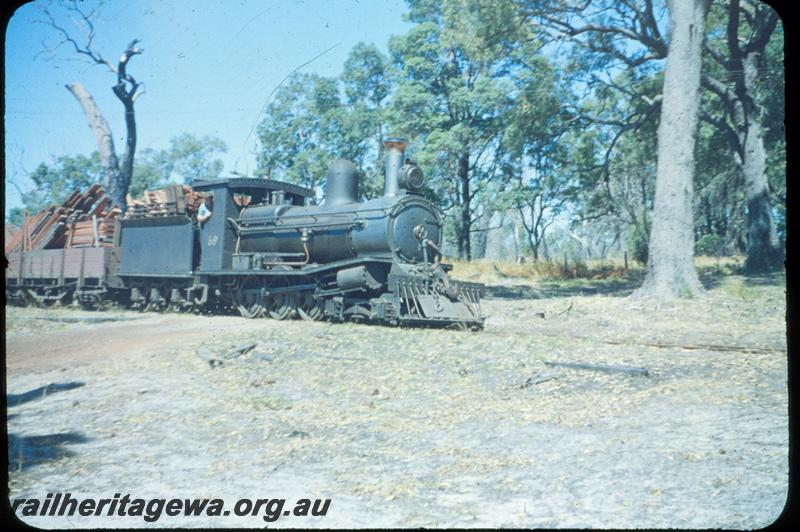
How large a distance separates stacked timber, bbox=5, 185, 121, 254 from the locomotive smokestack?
10995 mm

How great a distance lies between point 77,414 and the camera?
6441mm

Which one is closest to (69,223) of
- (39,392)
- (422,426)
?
(39,392)

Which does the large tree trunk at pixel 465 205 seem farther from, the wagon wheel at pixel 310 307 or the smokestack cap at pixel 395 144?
the wagon wheel at pixel 310 307

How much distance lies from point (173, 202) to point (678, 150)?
13785mm

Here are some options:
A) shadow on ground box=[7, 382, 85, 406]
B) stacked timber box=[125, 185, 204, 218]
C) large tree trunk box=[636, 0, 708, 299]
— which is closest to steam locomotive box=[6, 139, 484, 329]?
stacked timber box=[125, 185, 204, 218]

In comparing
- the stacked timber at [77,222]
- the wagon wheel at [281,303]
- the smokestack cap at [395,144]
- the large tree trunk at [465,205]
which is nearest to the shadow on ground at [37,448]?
the wagon wheel at [281,303]

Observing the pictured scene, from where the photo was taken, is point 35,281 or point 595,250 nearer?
point 35,281

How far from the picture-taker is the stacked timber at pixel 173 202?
1681 cm

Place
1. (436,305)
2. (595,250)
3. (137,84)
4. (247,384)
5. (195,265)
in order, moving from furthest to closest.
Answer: (595,250) < (137,84) < (195,265) < (436,305) < (247,384)

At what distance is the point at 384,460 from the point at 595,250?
85.7 meters

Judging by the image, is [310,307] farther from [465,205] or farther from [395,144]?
[465,205]

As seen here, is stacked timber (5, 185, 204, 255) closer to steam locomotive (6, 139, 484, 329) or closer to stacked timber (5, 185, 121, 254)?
stacked timber (5, 185, 121, 254)

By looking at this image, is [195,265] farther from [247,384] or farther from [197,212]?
[247,384]

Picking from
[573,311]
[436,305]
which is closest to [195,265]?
[436,305]
